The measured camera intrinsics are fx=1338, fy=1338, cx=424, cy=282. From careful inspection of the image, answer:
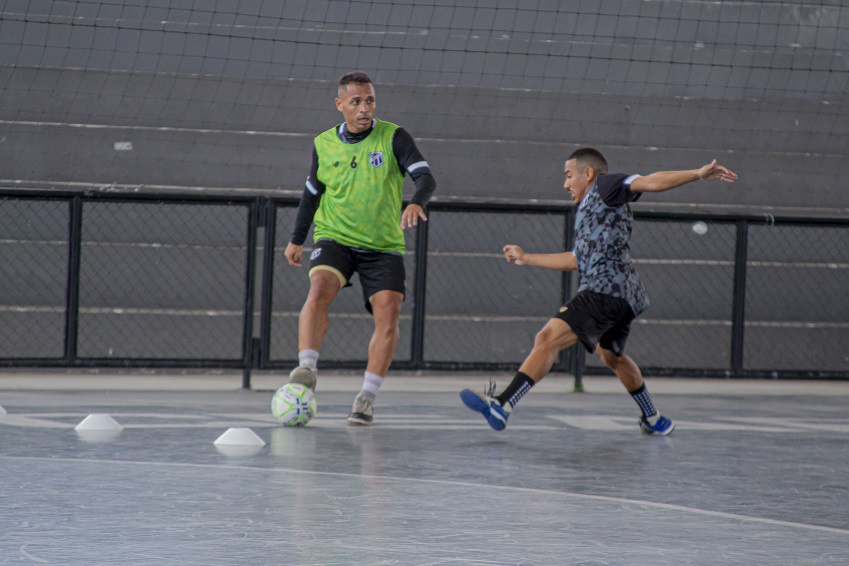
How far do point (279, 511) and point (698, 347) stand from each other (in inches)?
312

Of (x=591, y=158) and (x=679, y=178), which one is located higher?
(x=591, y=158)

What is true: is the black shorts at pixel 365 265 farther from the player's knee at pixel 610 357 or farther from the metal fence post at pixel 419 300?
the metal fence post at pixel 419 300

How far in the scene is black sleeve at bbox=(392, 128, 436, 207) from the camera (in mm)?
7121

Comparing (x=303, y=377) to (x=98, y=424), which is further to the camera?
(x=303, y=377)

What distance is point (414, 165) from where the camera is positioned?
7215mm

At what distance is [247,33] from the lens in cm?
1211

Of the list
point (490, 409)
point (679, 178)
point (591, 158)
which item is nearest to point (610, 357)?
point (490, 409)

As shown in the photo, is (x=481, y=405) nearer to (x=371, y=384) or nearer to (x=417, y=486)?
(x=371, y=384)

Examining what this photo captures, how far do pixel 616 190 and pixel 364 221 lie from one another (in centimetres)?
141

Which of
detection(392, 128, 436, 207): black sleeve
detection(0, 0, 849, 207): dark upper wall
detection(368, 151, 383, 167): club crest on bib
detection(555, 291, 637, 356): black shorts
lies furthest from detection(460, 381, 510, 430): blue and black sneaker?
detection(0, 0, 849, 207): dark upper wall

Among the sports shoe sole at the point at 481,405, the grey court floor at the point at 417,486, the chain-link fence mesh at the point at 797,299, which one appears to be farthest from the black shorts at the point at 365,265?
the chain-link fence mesh at the point at 797,299

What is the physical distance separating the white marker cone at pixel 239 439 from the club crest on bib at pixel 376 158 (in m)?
1.76

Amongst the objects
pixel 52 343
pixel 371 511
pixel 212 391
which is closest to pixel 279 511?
pixel 371 511

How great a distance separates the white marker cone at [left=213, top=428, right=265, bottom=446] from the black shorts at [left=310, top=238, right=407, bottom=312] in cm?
128
